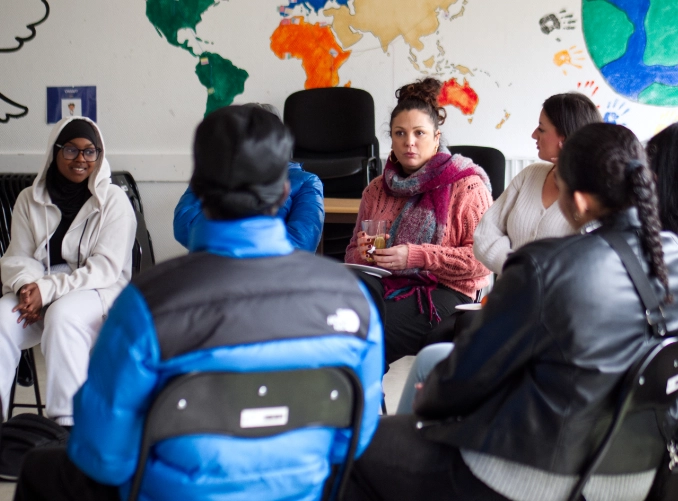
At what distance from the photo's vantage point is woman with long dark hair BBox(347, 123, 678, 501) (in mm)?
1139

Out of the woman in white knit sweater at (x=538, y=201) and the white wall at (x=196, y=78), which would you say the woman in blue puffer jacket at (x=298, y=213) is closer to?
the woman in white knit sweater at (x=538, y=201)

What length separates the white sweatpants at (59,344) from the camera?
7.09ft

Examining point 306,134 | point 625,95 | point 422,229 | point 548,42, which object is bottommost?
point 422,229

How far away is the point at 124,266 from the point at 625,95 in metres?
3.16

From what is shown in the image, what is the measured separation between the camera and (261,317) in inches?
38.7

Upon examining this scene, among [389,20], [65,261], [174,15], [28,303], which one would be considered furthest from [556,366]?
[174,15]

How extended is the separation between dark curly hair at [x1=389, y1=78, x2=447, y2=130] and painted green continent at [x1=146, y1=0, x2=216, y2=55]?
7.55ft

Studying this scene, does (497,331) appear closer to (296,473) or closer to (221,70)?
(296,473)

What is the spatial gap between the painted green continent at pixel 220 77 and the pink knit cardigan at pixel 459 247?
2284mm

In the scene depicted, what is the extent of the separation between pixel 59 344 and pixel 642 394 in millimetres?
1716

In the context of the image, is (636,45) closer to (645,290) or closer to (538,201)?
(538,201)

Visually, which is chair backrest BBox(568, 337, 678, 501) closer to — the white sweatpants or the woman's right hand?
the white sweatpants

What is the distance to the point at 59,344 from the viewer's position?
216 cm

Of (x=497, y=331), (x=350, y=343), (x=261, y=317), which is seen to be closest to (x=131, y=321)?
(x=261, y=317)
